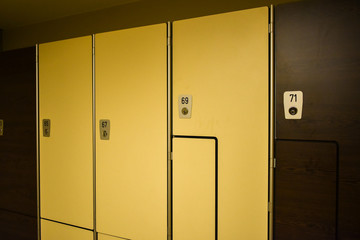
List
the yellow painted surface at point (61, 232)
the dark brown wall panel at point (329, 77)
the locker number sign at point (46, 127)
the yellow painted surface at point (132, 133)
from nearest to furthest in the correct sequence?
1. the dark brown wall panel at point (329, 77)
2. the yellow painted surface at point (132, 133)
3. the yellow painted surface at point (61, 232)
4. the locker number sign at point (46, 127)

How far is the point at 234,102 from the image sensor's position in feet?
4.57

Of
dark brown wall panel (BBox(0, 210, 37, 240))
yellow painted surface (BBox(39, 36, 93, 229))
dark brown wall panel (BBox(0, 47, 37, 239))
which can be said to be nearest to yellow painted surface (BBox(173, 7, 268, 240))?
yellow painted surface (BBox(39, 36, 93, 229))

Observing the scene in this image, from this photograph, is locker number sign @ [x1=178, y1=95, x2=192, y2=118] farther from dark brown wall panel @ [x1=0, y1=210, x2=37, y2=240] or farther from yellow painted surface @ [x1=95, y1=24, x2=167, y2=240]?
dark brown wall panel @ [x1=0, y1=210, x2=37, y2=240]

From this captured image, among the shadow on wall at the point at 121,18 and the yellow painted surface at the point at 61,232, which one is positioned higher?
the shadow on wall at the point at 121,18

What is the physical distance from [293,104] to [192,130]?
0.58 m

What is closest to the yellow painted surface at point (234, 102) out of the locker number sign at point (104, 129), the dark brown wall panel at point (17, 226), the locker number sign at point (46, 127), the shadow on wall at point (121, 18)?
the locker number sign at point (104, 129)

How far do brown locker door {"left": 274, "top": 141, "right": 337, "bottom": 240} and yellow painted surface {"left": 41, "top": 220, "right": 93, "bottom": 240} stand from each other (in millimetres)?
1364

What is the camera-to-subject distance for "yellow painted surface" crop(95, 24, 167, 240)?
5.20 ft

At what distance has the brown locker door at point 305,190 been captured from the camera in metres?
1.22

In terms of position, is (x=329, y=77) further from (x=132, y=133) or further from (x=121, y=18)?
(x=121, y=18)

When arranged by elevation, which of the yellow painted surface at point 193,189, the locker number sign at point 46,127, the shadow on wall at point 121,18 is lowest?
the yellow painted surface at point 193,189

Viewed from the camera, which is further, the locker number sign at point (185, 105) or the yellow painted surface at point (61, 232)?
the yellow painted surface at point (61, 232)

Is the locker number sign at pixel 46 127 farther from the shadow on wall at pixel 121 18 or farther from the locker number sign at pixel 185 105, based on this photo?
the shadow on wall at pixel 121 18

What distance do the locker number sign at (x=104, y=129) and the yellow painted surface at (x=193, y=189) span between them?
1.72 feet
